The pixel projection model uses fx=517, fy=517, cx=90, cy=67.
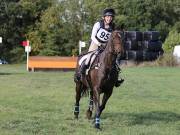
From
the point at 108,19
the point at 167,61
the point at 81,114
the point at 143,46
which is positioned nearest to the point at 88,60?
the point at 108,19

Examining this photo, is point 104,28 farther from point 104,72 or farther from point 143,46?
point 143,46

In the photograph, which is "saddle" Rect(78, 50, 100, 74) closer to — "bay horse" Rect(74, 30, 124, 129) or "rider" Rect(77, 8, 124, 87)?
"bay horse" Rect(74, 30, 124, 129)

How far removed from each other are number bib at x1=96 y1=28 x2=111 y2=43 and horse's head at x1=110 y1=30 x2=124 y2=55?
706 millimetres

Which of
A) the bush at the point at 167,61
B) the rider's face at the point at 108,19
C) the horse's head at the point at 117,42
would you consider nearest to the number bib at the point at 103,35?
the rider's face at the point at 108,19

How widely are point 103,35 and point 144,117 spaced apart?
2.58 metres

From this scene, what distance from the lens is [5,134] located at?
9828 mm

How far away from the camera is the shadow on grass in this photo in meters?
12.1

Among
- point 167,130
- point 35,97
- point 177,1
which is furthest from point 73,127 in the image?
point 177,1

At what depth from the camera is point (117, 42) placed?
34.6 feet

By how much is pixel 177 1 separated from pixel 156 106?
66.4 m

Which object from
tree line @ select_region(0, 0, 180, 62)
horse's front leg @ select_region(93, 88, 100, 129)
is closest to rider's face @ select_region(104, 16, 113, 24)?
horse's front leg @ select_region(93, 88, 100, 129)

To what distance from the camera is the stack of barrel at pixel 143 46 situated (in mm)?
52750

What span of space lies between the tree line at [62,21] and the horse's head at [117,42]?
60.2 meters

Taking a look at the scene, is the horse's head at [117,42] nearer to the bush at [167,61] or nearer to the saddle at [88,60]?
the saddle at [88,60]
